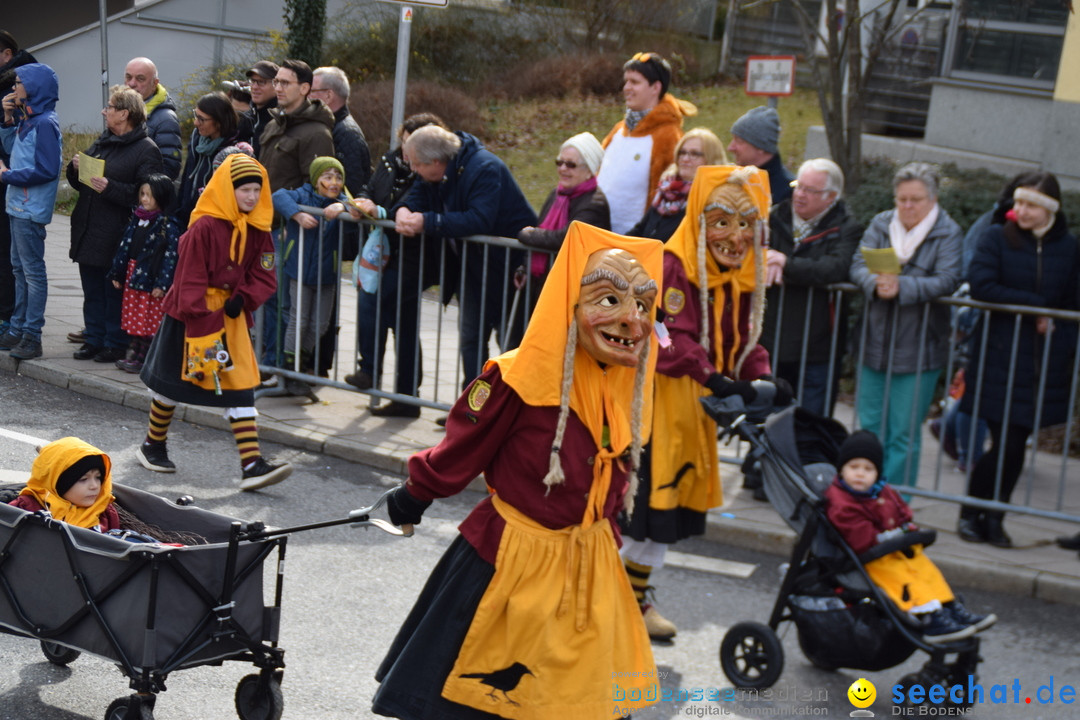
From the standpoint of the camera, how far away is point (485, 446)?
377cm

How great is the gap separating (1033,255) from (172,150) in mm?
6028

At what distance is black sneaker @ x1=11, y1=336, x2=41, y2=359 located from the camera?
919 cm

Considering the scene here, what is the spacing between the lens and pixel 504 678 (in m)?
3.68

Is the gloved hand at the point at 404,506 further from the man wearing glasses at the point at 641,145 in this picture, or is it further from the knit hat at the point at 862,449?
the man wearing glasses at the point at 641,145

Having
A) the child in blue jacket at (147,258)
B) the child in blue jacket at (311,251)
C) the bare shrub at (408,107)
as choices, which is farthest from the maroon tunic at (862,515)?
the bare shrub at (408,107)

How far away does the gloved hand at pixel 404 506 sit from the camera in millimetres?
3789

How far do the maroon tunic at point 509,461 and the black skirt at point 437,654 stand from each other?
9cm

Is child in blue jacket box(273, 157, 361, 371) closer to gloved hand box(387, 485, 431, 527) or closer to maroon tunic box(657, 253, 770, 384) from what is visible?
maroon tunic box(657, 253, 770, 384)

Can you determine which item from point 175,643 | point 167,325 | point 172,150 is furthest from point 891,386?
point 172,150

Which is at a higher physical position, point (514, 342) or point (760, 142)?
point (760, 142)

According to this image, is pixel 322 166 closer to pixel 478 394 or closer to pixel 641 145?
pixel 641 145

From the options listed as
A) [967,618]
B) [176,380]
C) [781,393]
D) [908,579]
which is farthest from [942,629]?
[176,380]

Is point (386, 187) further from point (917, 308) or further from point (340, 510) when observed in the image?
point (917, 308)

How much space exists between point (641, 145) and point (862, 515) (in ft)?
11.2
